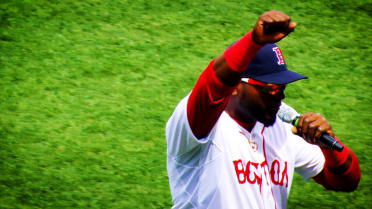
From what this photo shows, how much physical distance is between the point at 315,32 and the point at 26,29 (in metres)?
4.42

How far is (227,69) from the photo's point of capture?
1980 mm

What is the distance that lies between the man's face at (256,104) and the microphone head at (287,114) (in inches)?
3.2

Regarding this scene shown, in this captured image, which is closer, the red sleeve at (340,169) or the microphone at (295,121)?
the microphone at (295,121)

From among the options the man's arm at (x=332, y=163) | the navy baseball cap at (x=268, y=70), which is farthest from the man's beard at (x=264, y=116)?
the man's arm at (x=332, y=163)

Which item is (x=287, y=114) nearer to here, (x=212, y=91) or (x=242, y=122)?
(x=242, y=122)

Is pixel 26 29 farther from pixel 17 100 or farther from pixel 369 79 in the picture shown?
pixel 369 79

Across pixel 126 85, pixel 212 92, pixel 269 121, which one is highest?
pixel 212 92

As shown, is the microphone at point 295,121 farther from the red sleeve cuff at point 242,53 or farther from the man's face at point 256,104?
the red sleeve cuff at point 242,53

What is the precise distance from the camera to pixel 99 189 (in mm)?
4754

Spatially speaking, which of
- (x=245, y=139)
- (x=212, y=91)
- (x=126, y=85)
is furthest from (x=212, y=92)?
(x=126, y=85)

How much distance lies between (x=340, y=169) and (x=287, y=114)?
→ 48 cm

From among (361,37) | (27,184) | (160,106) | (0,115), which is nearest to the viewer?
(27,184)

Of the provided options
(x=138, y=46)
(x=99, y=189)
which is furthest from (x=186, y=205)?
(x=138, y=46)

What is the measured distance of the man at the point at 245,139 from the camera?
6.56ft
